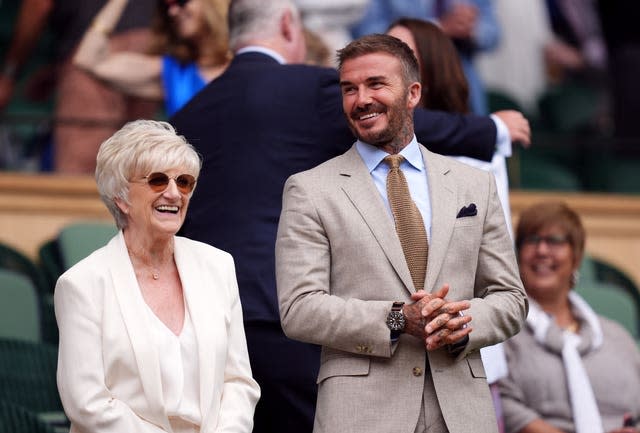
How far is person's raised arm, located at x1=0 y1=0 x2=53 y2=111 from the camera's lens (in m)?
8.20

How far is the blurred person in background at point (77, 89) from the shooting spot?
771 centimetres

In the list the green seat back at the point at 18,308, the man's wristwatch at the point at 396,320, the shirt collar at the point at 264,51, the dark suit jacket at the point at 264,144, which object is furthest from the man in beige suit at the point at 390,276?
the green seat back at the point at 18,308

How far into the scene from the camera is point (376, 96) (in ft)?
14.1

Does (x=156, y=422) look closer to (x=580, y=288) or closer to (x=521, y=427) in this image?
(x=521, y=427)

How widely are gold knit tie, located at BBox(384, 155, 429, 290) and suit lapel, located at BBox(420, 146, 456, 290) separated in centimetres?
3

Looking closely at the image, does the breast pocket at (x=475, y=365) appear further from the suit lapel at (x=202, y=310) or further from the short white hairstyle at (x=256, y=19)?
the short white hairstyle at (x=256, y=19)

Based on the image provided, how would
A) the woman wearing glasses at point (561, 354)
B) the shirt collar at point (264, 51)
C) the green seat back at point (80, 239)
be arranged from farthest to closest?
1. the green seat back at point (80, 239)
2. the woman wearing glasses at point (561, 354)
3. the shirt collar at point (264, 51)

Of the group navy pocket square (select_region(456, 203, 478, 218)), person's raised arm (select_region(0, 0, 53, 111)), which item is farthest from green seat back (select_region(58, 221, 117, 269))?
navy pocket square (select_region(456, 203, 478, 218))

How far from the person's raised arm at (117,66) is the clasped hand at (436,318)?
9.94 ft

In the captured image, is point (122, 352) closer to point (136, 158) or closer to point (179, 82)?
point (136, 158)

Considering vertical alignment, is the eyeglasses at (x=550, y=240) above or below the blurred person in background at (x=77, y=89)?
below

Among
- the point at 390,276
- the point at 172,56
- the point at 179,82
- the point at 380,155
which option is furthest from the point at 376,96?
the point at 172,56

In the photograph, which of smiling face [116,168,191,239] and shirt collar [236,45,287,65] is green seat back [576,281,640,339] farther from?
smiling face [116,168,191,239]

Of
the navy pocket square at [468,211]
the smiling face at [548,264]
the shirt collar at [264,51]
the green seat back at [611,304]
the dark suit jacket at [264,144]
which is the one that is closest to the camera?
the navy pocket square at [468,211]
